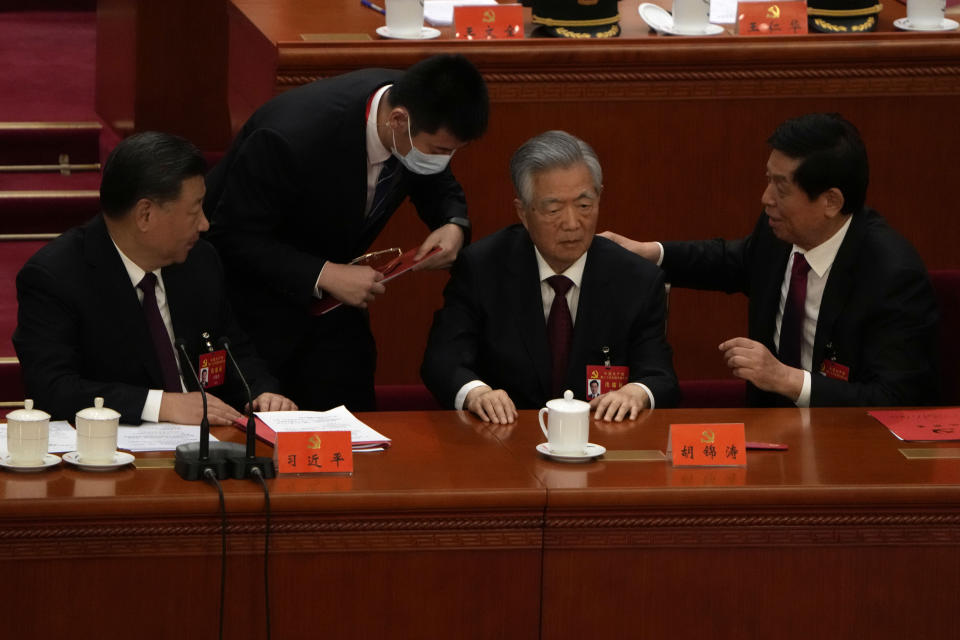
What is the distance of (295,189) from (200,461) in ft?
2.99

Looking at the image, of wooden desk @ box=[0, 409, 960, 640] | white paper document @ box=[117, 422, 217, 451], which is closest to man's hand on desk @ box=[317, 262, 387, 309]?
white paper document @ box=[117, 422, 217, 451]

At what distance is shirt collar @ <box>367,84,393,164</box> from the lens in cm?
326

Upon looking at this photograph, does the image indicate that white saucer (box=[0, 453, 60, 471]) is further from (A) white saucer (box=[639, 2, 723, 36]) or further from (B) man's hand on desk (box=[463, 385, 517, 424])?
(A) white saucer (box=[639, 2, 723, 36])

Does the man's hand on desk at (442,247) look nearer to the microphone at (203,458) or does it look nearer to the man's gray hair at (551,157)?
the man's gray hair at (551,157)

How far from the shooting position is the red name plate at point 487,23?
152 inches

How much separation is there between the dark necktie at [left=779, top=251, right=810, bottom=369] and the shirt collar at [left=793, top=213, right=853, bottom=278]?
2cm

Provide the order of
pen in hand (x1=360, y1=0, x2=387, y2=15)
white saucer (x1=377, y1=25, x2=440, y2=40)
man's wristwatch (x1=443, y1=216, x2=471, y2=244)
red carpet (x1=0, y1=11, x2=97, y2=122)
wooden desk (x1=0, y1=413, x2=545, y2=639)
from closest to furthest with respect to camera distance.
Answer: wooden desk (x1=0, y1=413, x2=545, y2=639), man's wristwatch (x1=443, y1=216, x2=471, y2=244), white saucer (x1=377, y1=25, x2=440, y2=40), pen in hand (x1=360, y1=0, x2=387, y2=15), red carpet (x1=0, y1=11, x2=97, y2=122)

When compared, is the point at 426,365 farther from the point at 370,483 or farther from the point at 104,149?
the point at 104,149

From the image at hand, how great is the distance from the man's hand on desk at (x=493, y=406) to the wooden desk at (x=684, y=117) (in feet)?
3.31

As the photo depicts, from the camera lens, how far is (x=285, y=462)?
2.54 meters

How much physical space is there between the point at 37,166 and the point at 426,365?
93.9 inches

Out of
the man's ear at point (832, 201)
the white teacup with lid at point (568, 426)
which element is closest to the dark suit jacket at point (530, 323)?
the man's ear at point (832, 201)

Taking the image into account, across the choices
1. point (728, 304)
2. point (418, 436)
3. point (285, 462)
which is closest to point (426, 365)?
point (418, 436)

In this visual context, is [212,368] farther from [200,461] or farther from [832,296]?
[832,296]
